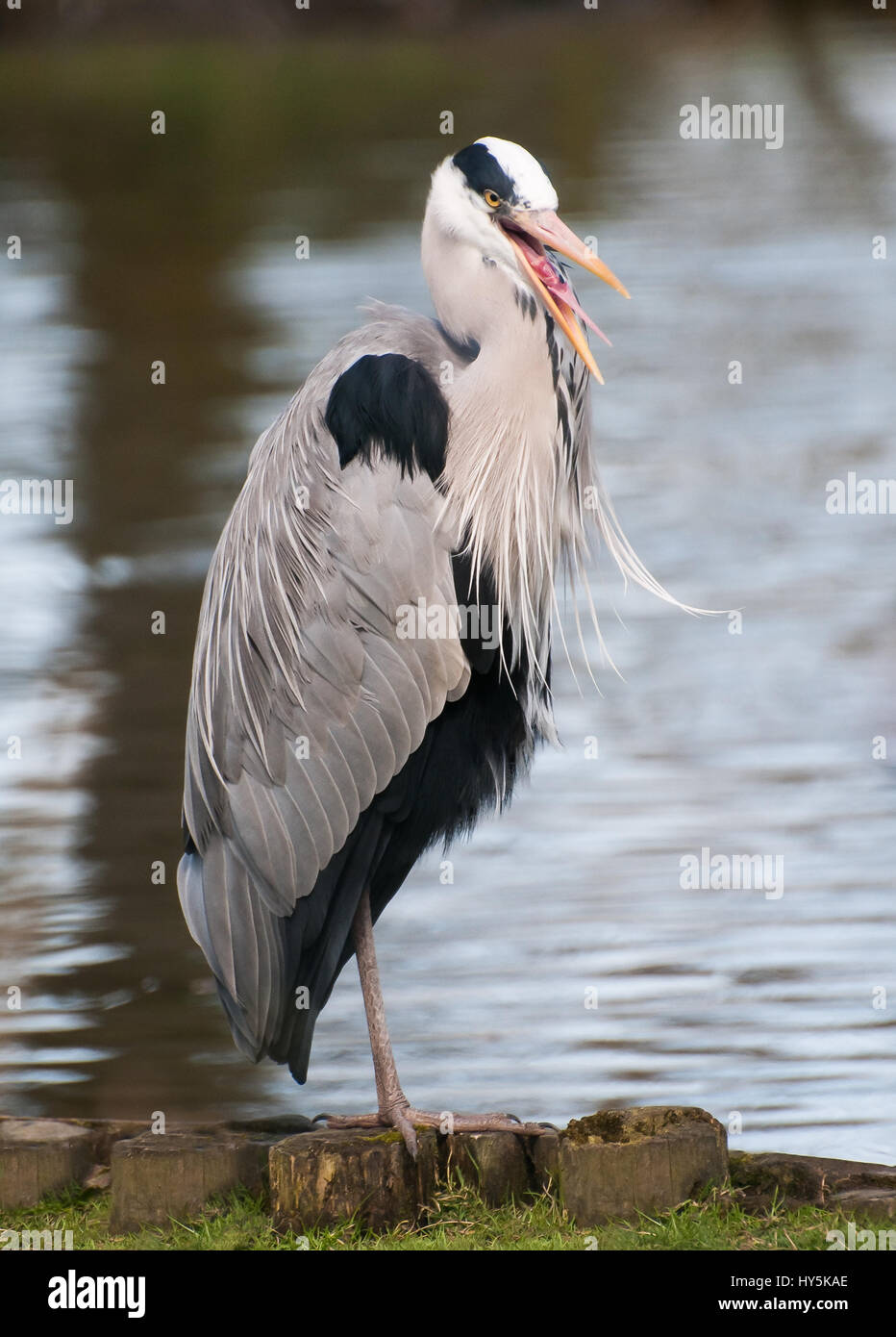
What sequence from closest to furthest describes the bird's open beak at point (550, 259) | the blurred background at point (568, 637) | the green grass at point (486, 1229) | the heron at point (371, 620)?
the green grass at point (486, 1229) < the bird's open beak at point (550, 259) < the heron at point (371, 620) < the blurred background at point (568, 637)

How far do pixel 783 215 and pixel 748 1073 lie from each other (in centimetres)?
1430

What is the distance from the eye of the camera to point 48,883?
19.9ft

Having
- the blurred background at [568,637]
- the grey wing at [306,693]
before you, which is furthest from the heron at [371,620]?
the blurred background at [568,637]

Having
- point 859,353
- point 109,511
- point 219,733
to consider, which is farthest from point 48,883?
point 859,353

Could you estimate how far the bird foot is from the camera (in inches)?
152

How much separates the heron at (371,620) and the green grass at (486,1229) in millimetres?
208

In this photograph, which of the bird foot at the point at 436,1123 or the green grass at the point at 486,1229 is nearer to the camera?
the green grass at the point at 486,1229

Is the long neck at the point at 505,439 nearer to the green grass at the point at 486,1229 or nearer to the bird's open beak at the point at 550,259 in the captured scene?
the bird's open beak at the point at 550,259

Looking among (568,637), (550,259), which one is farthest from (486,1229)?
(568,637)

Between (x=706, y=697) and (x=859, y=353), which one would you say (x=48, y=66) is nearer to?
(x=859, y=353)

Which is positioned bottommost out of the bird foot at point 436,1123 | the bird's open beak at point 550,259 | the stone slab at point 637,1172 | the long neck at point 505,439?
the stone slab at point 637,1172

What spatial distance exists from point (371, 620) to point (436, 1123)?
1.05 m

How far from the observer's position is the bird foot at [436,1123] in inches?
152

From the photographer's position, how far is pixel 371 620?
3994 mm
